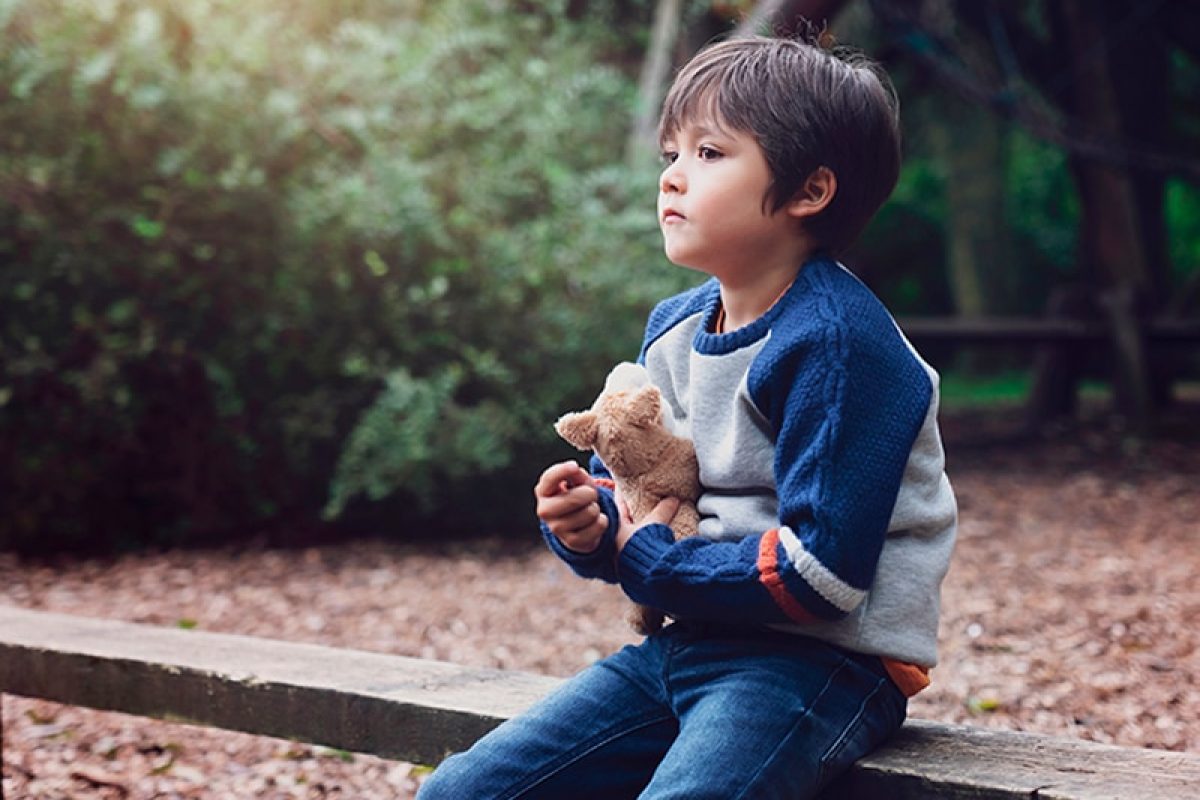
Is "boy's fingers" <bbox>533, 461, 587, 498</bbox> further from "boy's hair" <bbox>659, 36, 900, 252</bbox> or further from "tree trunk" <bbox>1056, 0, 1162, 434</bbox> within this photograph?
"tree trunk" <bbox>1056, 0, 1162, 434</bbox>

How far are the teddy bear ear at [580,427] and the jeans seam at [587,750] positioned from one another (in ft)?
1.29

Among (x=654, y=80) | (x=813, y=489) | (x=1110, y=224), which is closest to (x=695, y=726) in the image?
(x=813, y=489)

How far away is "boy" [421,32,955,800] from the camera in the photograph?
1684 mm

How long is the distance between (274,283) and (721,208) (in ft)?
13.4

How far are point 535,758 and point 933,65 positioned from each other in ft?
22.0

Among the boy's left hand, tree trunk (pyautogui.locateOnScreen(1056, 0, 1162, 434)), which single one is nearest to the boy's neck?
the boy's left hand

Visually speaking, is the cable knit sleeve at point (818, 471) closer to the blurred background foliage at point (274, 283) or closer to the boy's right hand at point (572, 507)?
the boy's right hand at point (572, 507)

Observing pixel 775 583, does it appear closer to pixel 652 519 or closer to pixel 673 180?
pixel 652 519

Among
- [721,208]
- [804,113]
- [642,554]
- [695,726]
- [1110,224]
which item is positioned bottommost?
[1110,224]

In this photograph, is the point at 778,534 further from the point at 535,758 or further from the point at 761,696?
the point at 535,758

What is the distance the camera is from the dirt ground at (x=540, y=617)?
10.3ft

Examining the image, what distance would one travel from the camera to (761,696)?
1.73 m

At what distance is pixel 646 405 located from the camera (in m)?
1.84

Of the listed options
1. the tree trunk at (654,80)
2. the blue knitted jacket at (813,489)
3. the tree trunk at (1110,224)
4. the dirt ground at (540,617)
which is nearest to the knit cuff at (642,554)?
the blue knitted jacket at (813,489)
